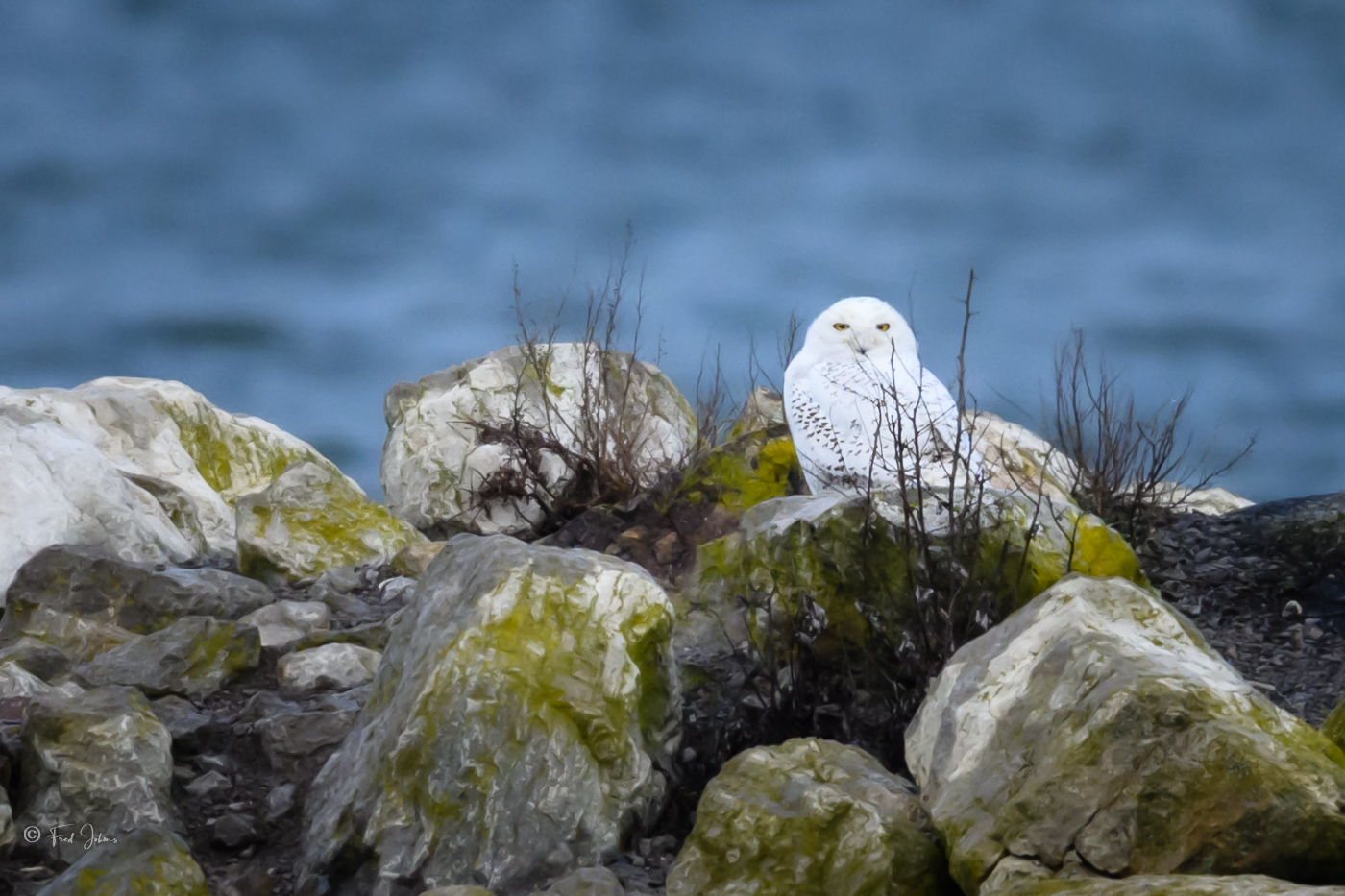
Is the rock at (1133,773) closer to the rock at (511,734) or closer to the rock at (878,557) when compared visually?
the rock at (511,734)

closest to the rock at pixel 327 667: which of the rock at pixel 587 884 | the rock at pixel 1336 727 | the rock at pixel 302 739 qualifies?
the rock at pixel 302 739

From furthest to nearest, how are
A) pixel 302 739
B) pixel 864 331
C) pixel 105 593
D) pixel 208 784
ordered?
pixel 864 331 < pixel 105 593 < pixel 302 739 < pixel 208 784

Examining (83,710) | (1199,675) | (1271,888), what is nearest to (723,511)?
(83,710)

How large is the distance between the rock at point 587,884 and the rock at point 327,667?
206cm

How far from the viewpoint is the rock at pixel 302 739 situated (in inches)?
145

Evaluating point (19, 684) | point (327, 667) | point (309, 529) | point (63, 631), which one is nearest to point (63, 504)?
point (309, 529)

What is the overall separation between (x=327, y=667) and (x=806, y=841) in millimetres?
2604

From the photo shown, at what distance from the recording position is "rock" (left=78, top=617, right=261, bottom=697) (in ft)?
14.0

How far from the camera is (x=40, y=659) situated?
4523 mm

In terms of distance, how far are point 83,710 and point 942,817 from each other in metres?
2.66

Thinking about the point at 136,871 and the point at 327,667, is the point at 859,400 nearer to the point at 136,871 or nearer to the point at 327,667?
the point at 327,667

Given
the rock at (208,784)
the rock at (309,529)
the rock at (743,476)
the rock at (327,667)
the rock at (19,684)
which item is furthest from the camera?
the rock at (743,476)

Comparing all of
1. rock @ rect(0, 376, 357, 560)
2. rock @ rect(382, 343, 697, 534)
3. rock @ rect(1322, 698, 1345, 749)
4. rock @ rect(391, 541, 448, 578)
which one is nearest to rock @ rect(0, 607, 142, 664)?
rock @ rect(391, 541, 448, 578)

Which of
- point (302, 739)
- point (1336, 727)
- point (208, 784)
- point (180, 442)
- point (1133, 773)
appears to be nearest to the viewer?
point (1133, 773)
